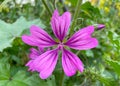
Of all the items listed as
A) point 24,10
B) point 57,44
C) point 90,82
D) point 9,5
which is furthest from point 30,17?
point 57,44

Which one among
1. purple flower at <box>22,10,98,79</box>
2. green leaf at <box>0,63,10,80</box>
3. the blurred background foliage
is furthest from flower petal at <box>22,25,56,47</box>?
green leaf at <box>0,63,10,80</box>

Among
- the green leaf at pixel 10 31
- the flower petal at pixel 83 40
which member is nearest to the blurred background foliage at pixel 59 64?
the green leaf at pixel 10 31

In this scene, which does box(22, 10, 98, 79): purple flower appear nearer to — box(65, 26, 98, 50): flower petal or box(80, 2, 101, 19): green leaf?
box(65, 26, 98, 50): flower petal

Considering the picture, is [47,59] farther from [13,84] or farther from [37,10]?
[37,10]

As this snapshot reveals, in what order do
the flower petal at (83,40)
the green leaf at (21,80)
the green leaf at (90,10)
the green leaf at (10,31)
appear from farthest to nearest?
the green leaf at (90,10)
the green leaf at (10,31)
the green leaf at (21,80)
the flower petal at (83,40)

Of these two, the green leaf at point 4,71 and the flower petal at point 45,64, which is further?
the green leaf at point 4,71

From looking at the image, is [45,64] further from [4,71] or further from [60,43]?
[4,71]

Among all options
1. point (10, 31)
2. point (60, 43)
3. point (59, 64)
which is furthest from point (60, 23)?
point (10, 31)

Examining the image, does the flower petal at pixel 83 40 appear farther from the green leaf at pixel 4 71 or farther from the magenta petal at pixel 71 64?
the green leaf at pixel 4 71
